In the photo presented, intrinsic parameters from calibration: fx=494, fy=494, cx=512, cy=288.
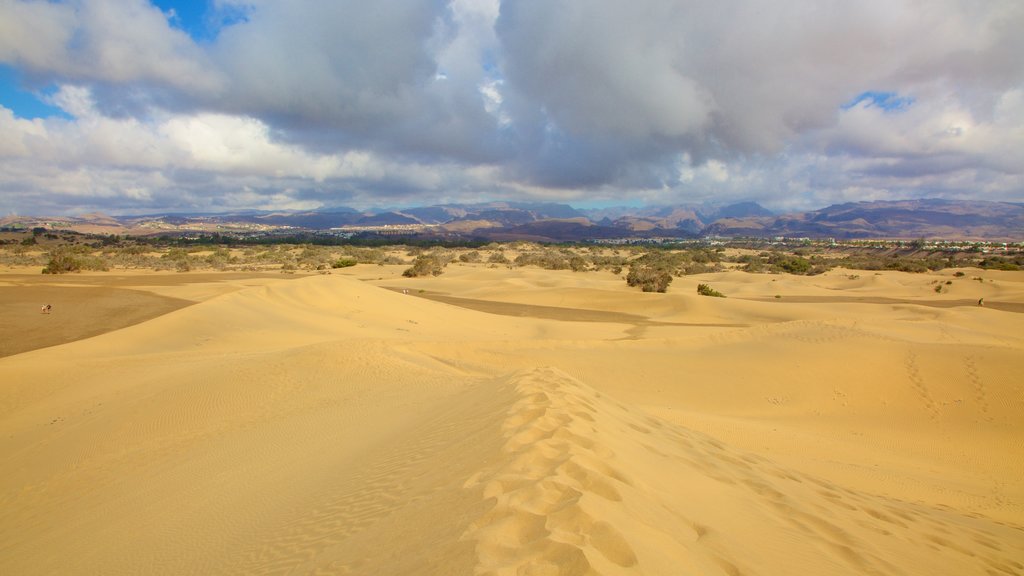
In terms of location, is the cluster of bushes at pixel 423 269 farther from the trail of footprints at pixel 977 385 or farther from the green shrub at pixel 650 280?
the trail of footprints at pixel 977 385

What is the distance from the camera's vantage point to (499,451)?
167 inches

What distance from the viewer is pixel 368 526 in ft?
12.0

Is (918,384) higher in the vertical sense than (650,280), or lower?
higher

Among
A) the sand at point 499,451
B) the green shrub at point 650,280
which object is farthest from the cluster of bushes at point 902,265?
the sand at point 499,451

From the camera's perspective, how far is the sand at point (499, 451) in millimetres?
3332

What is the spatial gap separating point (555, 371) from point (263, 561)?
5013mm

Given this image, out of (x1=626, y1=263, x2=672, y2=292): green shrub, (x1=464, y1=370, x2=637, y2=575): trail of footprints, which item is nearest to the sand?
(x1=464, y1=370, x2=637, y2=575): trail of footprints

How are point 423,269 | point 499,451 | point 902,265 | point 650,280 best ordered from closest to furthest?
point 499,451 < point 650,280 < point 423,269 < point 902,265

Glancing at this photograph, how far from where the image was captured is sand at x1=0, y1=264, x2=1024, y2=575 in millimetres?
3332

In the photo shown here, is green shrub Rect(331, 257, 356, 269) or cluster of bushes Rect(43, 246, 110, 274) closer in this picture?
cluster of bushes Rect(43, 246, 110, 274)

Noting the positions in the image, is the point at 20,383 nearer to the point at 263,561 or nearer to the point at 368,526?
the point at 263,561

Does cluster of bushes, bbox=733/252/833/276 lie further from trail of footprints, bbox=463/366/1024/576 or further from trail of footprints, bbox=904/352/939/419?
trail of footprints, bbox=463/366/1024/576

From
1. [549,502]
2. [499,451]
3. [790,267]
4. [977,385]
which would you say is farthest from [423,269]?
[549,502]

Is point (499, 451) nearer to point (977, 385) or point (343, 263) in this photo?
point (977, 385)
